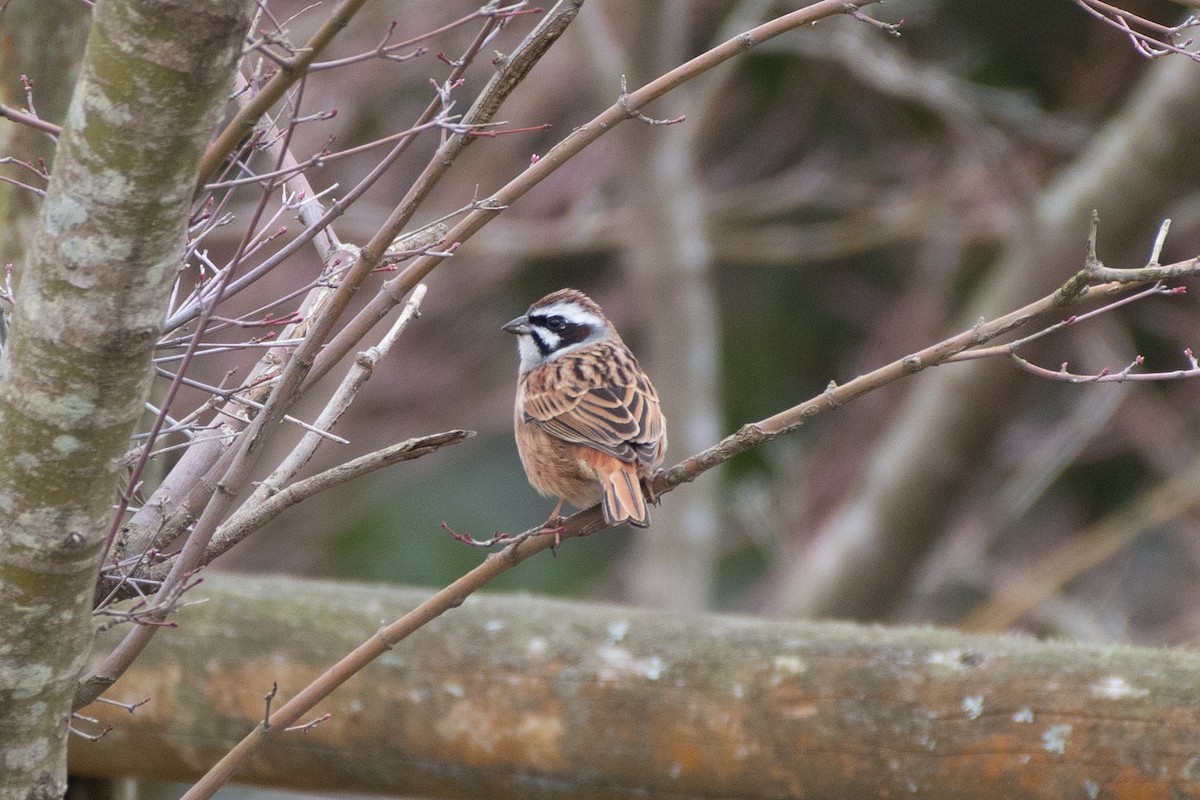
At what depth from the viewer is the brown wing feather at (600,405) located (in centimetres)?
374

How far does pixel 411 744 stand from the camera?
290 cm

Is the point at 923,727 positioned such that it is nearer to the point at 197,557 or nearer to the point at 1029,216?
the point at 197,557

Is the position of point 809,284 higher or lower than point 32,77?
higher

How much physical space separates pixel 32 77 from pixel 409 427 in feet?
21.2

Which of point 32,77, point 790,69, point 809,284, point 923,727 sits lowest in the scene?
point 923,727

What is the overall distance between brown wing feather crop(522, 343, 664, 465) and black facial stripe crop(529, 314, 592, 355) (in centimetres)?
15

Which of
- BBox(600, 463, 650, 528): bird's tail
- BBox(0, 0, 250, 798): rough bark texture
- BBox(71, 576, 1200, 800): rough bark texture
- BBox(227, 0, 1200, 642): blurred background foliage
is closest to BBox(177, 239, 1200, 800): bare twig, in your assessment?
BBox(0, 0, 250, 798): rough bark texture

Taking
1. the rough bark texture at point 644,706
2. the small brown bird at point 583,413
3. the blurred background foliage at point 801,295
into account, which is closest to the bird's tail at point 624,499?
the small brown bird at point 583,413

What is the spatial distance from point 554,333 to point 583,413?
0.83 metres

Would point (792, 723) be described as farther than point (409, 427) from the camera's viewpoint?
No

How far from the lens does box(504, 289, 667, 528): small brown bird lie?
12.0ft

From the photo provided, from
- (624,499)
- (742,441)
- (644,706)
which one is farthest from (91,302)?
(624,499)

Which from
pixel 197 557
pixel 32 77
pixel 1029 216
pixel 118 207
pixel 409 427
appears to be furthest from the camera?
pixel 409 427

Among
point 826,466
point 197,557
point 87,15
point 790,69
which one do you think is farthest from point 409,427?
point 197,557
